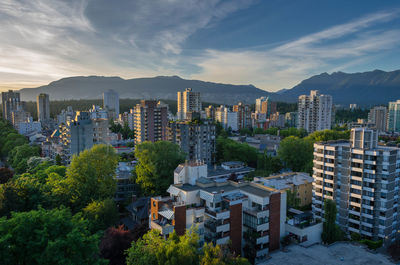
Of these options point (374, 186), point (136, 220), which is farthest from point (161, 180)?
point (374, 186)

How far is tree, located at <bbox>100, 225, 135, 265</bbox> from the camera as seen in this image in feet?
52.3

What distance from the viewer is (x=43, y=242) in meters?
10.5

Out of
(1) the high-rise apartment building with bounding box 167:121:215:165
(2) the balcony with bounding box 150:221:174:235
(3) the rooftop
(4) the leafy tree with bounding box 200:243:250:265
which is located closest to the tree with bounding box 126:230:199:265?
(4) the leafy tree with bounding box 200:243:250:265

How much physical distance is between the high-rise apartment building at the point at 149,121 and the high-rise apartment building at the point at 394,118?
233 feet

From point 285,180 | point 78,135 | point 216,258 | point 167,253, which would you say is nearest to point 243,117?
point 78,135

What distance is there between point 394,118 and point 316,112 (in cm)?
2942

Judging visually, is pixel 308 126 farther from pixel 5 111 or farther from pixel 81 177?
pixel 5 111

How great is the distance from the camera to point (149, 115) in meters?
49.9

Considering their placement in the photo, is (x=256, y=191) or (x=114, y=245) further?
(x=256, y=191)

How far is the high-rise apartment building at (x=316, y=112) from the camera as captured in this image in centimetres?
7425

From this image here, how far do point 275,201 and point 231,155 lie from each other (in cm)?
2794

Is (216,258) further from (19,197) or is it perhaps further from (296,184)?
(296,184)

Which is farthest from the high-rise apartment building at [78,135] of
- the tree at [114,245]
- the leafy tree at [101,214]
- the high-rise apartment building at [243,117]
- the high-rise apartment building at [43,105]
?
the high-rise apartment building at [43,105]

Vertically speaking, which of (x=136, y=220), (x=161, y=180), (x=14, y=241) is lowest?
(x=136, y=220)
